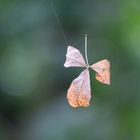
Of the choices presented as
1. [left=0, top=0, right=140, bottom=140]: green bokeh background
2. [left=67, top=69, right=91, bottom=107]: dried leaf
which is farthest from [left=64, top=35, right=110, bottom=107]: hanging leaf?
[left=0, top=0, right=140, bottom=140]: green bokeh background

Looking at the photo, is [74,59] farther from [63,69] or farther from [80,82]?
[63,69]

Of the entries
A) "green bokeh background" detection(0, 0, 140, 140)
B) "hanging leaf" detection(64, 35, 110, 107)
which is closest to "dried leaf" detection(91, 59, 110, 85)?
"hanging leaf" detection(64, 35, 110, 107)

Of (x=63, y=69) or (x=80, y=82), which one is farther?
(x=63, y=69)

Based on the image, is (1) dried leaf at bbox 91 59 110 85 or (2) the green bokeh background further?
(2) the green bokeh background

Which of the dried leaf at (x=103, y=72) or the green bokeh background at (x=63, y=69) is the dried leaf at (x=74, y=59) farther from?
Result: the green bokeh background at (x=63, y=69)

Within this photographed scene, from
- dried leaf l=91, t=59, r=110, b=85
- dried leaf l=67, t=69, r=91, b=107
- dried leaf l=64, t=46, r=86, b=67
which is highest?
dried leaf l=64, t=46, r=86, b=67

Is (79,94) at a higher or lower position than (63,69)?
lower

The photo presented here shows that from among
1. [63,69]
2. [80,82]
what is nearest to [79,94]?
[80,82]

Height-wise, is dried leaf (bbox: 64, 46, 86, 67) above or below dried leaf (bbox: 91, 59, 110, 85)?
above

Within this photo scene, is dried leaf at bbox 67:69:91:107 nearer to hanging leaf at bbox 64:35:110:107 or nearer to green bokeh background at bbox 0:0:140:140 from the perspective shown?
hanging leaf at bbox 64:35:110:107

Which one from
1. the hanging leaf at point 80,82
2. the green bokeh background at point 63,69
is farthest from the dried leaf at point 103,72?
the green bokeh background at point 63,69
